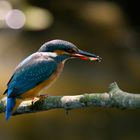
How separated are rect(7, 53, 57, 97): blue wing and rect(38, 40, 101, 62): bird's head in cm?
6

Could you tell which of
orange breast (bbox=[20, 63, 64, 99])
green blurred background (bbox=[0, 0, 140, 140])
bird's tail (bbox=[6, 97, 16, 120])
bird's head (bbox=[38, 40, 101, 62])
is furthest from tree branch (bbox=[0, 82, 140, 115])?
green blurred background (bbox=[0, 0, 140, 140])

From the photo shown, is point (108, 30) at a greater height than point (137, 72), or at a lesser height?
greater

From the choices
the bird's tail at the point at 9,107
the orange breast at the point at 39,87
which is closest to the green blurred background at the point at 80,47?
the orange breast at the point at 39,87

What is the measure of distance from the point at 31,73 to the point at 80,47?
395 cm

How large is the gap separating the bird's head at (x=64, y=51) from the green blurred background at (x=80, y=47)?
259 cm

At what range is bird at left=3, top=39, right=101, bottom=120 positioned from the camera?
14.8 ft

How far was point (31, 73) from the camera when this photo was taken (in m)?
4.59

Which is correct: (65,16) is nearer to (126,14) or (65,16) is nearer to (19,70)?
(126,14)

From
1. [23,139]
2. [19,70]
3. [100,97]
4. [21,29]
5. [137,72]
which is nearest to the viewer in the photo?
[100,97]

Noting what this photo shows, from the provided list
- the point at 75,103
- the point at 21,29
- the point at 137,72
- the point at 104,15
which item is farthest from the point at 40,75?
the point at 104,15

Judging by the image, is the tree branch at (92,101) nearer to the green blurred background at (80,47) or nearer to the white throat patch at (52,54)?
the white throat patch at (52,54)

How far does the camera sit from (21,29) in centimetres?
898

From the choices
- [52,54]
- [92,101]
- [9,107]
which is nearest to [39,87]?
[52,54]

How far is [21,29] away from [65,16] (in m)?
0.87
